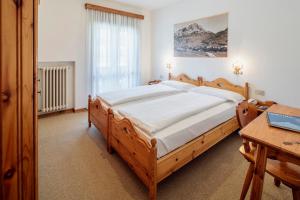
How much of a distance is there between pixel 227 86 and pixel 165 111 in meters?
1.82

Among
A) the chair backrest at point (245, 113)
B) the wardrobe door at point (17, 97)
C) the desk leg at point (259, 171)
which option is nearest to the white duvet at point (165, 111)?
the chair backrest at point (245, 113)

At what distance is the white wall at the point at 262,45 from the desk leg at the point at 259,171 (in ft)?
6.58

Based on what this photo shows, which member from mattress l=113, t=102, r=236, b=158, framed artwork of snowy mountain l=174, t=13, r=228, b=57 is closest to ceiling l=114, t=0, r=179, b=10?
framed artwork of snowy mountain l=174, t=13, r=228, b=57

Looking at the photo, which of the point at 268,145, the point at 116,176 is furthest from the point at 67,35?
the point at 268,145

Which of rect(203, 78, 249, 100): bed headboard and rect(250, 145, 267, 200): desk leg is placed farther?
rect(203, 78, 249, 100): bed headboard

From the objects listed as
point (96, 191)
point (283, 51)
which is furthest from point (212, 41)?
point (96, 191)

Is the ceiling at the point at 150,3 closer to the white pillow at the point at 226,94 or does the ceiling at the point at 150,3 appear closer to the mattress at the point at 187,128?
the white pillow at the point at 226,94

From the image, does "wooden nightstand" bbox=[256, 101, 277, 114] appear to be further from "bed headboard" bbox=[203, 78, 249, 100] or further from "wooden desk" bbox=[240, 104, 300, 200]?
"wooden desk" bbox=[240, 104, 300, 200]

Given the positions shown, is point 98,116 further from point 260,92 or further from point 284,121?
point 260,92

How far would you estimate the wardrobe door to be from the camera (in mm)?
649

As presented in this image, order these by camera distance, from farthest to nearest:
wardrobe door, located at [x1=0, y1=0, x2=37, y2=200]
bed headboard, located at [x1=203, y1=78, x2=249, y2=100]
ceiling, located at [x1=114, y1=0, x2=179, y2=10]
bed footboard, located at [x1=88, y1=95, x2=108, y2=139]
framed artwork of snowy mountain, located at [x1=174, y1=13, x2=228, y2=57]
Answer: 1. ceiling, located at [x1=114, y1=0, x2=179, y2=10]
2. framed artwork of snowy mountain, located at [x1=174, y1=13, x2=228, y2=57]
3. bed headboard, located at [x1=203, y1=78, x2=249, y2=100]
4. bed footboard, located at [x1=88, y1=95, x2=108, y2=139]
5. wardrobe door, located at [x1=0, y1=0, x2=37, y2=200]

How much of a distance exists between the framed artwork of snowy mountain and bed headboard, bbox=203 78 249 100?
1.66 feet

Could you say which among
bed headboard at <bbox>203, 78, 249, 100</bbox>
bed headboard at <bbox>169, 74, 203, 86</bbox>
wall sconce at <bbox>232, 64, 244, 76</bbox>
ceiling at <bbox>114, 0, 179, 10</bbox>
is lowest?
bed headboard at <bbox>203, 78, 249, 100</bbox>

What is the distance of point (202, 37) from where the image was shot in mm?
4000
